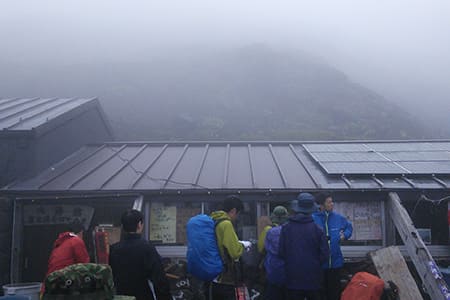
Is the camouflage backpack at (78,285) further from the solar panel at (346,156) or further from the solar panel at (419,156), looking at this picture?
the solar panel at (419,156)

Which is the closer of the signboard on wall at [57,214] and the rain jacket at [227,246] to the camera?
the rain jacket at [227,246]

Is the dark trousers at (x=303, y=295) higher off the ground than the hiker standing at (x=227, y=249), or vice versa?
the hiker standing at (x=227, y=249)

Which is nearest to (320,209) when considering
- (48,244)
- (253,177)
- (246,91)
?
(253,177)

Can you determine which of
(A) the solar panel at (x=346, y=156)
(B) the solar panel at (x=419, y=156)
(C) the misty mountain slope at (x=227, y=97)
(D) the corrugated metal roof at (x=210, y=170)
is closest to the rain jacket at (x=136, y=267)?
(D) the corrugated metal roof at (x=210, y=170)

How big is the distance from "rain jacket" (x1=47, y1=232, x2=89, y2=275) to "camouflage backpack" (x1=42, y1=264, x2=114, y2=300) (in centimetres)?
301

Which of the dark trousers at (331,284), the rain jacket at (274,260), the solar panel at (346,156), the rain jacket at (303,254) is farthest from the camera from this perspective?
the solar panel at (346,156)

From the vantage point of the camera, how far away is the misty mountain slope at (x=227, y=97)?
36.6m

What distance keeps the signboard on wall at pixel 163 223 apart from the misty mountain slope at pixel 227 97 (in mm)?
23724

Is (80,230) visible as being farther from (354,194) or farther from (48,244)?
(354,194)

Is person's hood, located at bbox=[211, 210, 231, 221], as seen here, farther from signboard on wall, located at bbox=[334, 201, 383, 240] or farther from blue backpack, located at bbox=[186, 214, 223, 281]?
signboard on wall, located at bbox=[334, 201, 383, 240]

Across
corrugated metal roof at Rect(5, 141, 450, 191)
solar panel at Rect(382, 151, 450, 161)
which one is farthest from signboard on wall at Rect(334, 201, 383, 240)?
solar panel at Rect(382, 151, 450, 161)

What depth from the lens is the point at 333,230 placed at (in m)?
7.46

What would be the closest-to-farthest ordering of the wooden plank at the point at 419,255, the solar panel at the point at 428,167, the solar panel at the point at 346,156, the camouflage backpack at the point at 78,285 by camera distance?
the camouflage backpack at the point at 78,285, the wooden plank at the point at 419,255, the solar panel at the point at 428,167, the solar panel at the point at 346,156

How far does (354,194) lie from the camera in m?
9.02
